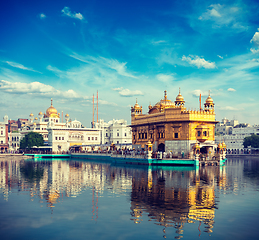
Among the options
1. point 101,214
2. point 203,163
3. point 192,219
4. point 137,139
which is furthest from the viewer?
point 137,139

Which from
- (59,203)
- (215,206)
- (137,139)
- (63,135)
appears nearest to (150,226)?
(215,206)

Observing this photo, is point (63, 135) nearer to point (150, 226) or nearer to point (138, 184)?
point (138, 184)

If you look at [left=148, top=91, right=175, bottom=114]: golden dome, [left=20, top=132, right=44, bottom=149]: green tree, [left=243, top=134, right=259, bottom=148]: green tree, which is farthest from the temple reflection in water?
[left=243, top=134, right=259, bottom=148]: green tree

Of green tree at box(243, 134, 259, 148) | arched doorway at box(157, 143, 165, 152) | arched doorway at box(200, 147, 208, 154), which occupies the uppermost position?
green tree at box(243, 134, 259, 148)

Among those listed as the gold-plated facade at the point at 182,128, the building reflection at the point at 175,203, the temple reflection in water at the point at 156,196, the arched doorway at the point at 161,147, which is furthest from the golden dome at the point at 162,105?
the building reflection at the point at 175,203

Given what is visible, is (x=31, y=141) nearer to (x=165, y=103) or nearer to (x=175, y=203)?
(x=165, y=103)

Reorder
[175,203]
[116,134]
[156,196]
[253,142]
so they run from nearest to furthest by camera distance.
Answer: [175,203], [156,196], [253,142], [116,134]

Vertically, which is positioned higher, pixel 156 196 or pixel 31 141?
pixel 31 141

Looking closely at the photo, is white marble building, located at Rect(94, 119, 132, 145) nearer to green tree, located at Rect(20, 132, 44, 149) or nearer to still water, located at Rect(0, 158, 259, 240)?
green tree, located at Rect(20, 132, 44, 149)

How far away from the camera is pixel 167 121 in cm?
5562

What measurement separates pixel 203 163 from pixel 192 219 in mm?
35406

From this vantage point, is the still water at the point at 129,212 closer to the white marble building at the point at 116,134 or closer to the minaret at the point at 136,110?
the minaret at the point at 136,110

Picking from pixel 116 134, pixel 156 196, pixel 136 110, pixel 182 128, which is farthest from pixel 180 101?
pixel 116 134

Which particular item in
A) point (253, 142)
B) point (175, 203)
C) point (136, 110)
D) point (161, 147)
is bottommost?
point (175, 203)
